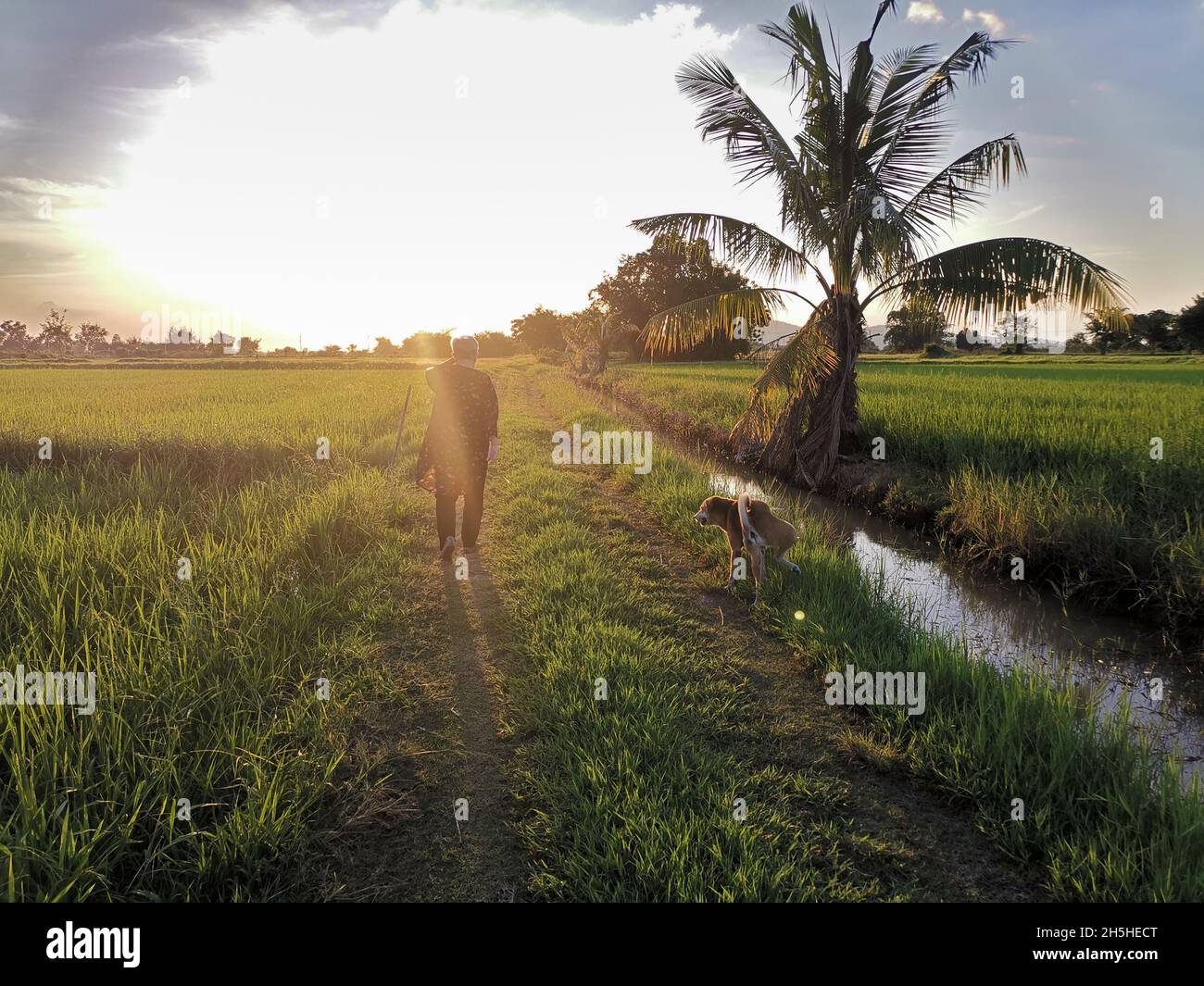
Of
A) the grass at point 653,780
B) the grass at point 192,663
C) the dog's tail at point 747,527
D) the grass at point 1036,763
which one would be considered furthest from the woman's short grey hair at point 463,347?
the grass at point 1036,763

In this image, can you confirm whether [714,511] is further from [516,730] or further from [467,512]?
[516,730]

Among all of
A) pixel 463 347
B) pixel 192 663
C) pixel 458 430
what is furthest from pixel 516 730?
pixel 463 347

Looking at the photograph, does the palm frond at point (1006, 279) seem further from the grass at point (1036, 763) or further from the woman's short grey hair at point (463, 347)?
the woman's short grey hair at point (463, 347)

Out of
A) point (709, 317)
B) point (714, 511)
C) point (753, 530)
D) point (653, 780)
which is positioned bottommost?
point (653, 780)

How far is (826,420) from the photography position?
9.47m

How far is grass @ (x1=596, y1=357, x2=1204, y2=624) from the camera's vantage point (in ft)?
15.4

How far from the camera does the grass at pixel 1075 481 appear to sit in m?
4.69

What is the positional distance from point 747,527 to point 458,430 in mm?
2993

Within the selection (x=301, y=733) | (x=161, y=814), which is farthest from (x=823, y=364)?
(x=161, y=814)

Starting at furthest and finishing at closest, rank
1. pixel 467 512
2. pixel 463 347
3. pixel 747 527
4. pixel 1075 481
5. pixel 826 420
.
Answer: pixel 826 420
pixel 1075 481
pixel 467 512
pixel 463 347
pixel 747 527

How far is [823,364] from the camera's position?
30.4 feet

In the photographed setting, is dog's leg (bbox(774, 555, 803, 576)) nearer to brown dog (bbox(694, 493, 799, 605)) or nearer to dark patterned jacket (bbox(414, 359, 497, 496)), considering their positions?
brown dog (bbox(694, 493, 799, 605))

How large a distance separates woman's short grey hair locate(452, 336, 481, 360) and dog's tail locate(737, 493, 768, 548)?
120 inches

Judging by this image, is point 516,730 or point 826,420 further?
point 826,420
